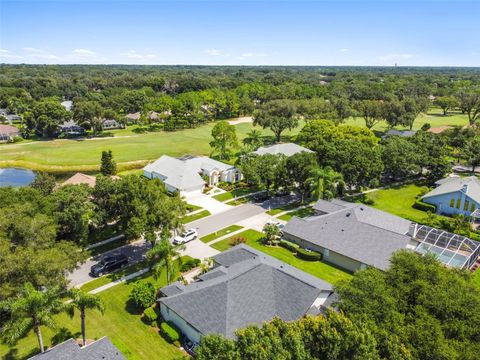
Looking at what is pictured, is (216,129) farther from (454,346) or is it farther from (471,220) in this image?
(454,346)

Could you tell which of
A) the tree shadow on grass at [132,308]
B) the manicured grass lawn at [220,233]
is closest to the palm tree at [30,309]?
the tree shadow on grass at [132,308]

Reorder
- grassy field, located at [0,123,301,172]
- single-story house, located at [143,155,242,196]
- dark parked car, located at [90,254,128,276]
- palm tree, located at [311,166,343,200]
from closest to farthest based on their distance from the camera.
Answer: dark parked car, located at [90,254,128,276]
palm tree, located at [311,166,343,200]
single-story house, located at [143,155,242,196]
grassy field, located at [0,123,301,172]

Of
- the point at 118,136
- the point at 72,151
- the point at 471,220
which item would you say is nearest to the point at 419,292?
the point at 471,220

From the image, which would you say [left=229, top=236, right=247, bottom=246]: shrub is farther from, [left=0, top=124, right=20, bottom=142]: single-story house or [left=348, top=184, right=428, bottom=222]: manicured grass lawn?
[left=0, top=124, right=20, bottom=142]: single-story house

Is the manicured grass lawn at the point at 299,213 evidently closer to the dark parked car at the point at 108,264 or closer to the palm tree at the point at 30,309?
the dark parked car at the point at 108,264

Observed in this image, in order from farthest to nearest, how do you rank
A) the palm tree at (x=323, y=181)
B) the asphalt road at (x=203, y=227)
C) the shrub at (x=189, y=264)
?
1. the palm tree at (x=323, y=181)
2. the shrub at (x=189, y=264)
3. the asphalt road at (x=203, y=227)

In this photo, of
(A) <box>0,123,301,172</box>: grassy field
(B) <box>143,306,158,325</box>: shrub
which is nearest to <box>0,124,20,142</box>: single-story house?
(A) <box>0,123,301,172</box>: grassy field

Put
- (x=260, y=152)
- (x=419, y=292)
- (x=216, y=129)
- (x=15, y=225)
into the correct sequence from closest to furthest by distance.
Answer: (x=419, y=292) → (x=15, y=225) → (x=260, y=152) → (x=216, y=129)
